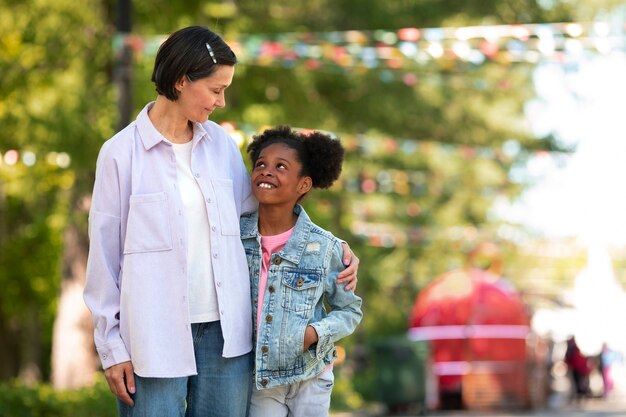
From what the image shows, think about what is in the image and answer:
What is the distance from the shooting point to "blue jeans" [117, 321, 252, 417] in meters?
4.09

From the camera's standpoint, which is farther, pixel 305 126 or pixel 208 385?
pixel 305 126

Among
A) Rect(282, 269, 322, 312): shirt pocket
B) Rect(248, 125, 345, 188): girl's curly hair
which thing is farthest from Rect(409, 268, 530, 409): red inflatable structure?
Rect(282, 269, 322, 312): shirt pocket

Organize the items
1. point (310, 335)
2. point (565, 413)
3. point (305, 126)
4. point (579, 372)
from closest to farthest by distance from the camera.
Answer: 1. point (310, 335)
2. point (565, 413)
3. point (305, 126)
4. point (579, 372)

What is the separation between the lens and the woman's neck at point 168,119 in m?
4.23

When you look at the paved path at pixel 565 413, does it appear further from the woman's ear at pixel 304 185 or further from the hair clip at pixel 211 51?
the hair clip at pixel 211 51

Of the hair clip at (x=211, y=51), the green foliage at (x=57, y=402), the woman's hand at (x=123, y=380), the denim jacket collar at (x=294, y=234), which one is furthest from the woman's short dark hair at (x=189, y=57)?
the green foliage at (x=57, y=402)

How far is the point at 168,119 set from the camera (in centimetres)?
424

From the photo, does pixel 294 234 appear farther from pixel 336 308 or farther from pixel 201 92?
pixel 201 92

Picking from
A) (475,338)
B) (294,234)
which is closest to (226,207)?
(294,234)

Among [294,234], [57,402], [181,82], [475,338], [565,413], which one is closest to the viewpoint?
[181,82]

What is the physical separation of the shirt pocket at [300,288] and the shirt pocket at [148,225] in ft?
1.66

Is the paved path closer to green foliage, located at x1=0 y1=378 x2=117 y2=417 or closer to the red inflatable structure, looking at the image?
the red inflatable structure

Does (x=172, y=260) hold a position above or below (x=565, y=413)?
above

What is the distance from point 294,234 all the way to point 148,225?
1.97 ft
